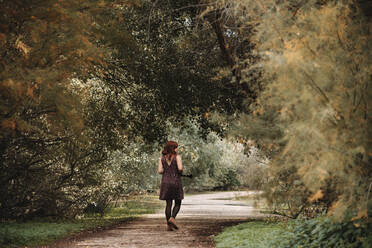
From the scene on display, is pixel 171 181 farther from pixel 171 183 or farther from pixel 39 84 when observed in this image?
pixel 39 84

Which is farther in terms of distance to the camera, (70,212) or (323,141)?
(70,212)

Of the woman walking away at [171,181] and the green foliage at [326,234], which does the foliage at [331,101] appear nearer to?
the green foliage at [326,234]

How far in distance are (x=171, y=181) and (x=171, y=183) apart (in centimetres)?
5

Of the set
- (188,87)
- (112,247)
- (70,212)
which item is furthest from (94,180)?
(112,247)

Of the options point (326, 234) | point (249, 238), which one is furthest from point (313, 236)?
point (249, 238)

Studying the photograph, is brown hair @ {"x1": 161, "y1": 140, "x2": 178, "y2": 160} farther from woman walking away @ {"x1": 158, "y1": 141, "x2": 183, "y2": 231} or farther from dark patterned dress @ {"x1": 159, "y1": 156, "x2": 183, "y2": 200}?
dark patterned dress @ {"x1": 159, "y1": 156, "x2": 183, "y2": 200}

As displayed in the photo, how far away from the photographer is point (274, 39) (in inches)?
254

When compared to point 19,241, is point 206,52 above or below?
above

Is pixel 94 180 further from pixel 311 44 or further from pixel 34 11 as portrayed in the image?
pixel 311 44

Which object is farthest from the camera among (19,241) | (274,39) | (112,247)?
(19,241)

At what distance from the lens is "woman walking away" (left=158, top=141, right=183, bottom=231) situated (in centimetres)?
1101

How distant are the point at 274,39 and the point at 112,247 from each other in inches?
192

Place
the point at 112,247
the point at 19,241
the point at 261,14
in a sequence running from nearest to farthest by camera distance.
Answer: the point at 261,14 < the point at 112,247 < the point at 19,241

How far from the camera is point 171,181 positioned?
11.1 metres
